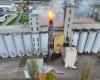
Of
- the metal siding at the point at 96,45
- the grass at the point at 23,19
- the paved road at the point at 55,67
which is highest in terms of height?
the grass at the point at 23,19

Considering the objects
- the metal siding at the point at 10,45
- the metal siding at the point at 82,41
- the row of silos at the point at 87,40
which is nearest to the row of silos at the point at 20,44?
the metal siding at the point at 10,45

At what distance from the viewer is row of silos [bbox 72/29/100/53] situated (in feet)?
101

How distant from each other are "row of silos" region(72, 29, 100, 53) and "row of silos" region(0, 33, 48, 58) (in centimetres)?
541

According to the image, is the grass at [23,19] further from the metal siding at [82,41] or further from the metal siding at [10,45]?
the metal siding at [82,41]

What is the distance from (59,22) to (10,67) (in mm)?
11719

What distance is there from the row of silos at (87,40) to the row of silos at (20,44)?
17.7ft

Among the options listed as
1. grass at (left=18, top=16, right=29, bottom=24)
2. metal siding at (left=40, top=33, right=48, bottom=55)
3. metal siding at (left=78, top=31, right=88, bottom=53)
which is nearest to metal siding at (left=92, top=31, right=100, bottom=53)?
metal siding at (left=78, top=31, right=88, bottom=53)

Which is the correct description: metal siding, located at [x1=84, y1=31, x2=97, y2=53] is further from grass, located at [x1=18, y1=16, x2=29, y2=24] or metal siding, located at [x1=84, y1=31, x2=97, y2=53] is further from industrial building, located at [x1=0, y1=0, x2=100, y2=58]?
grass, located at [x1=18, y1=16, x2=29, y2=24]

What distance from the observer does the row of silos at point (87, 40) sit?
3093 cm

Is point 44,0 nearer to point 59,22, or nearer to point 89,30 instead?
point 59,22

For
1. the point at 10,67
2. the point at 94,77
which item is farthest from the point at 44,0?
the point at 94,77

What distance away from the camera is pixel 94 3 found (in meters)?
44.0

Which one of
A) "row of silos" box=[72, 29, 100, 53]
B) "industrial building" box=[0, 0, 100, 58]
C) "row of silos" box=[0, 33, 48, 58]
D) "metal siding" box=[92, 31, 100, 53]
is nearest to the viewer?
"industrial building" box=[0, 0, 100, 58]

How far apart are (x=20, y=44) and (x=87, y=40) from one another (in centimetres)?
1190
